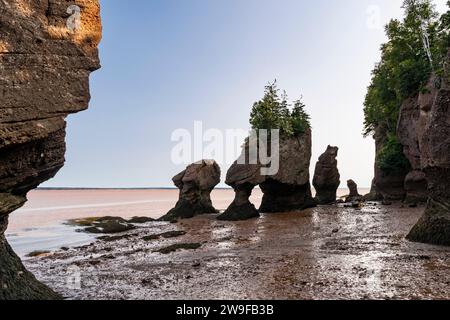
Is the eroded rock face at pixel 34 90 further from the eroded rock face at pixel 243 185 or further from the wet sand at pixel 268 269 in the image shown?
the eroded rock face at pixel 243 185

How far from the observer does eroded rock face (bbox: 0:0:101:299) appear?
6.88 meters

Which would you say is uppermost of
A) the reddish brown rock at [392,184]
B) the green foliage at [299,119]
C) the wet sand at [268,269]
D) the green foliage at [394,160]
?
the green foliage at [299,119]

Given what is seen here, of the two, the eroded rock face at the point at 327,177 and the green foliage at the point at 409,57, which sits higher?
the green foliage at the point at 409,57

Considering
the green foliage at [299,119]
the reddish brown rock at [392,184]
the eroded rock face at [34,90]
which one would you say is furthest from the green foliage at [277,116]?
the eroded rock face at [34,90]

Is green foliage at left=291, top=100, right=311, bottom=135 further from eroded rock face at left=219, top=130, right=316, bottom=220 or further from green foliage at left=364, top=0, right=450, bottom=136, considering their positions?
green foliage at left=364, top=0, right=450, bottom=136

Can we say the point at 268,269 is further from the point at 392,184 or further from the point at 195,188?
the point at 392,184

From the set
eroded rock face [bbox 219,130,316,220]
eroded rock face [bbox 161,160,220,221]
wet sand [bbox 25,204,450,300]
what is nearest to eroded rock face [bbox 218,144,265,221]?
eroded rock face [bbox 219,130,316,220]

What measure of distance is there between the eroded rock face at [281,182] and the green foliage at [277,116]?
1025mm

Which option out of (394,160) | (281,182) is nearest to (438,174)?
(281,182)

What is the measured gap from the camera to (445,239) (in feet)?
41.6

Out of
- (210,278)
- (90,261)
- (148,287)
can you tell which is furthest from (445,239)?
(90,261)

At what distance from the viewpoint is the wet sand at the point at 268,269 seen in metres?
7.95

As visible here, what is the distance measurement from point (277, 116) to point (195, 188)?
12.2 m

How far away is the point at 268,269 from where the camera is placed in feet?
33.8
